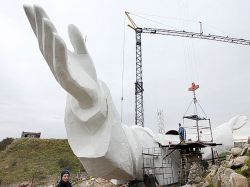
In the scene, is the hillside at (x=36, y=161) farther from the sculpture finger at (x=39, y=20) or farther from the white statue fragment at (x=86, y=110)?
the sculpture finger at (x=39, y=20)

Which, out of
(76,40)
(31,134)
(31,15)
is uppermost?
(31,15)

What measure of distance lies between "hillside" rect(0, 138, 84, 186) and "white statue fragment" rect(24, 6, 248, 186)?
16.7 m

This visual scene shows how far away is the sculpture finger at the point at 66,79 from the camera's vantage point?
948 centimetres

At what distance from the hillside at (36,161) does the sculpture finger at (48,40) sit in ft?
64.7

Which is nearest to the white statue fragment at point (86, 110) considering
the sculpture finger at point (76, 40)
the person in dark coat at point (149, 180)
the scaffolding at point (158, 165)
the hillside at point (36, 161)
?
the sculpture finger at point (76, 40)

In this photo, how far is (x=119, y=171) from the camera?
1280 cm

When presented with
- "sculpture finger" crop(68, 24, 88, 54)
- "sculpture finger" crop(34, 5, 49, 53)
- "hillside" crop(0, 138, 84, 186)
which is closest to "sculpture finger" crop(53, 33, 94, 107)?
"sculpture finger" crop(34, 5, 49, 53)

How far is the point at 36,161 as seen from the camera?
32.7m

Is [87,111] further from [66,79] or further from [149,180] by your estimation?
[149,180]

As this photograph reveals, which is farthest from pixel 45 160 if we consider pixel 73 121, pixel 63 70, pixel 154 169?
pixel 63 70

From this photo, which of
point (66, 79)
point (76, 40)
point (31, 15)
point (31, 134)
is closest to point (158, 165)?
point (66, 79)

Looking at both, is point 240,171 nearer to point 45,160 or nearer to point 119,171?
point 119,171

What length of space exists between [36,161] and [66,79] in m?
24.8

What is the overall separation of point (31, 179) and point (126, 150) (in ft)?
59.8
